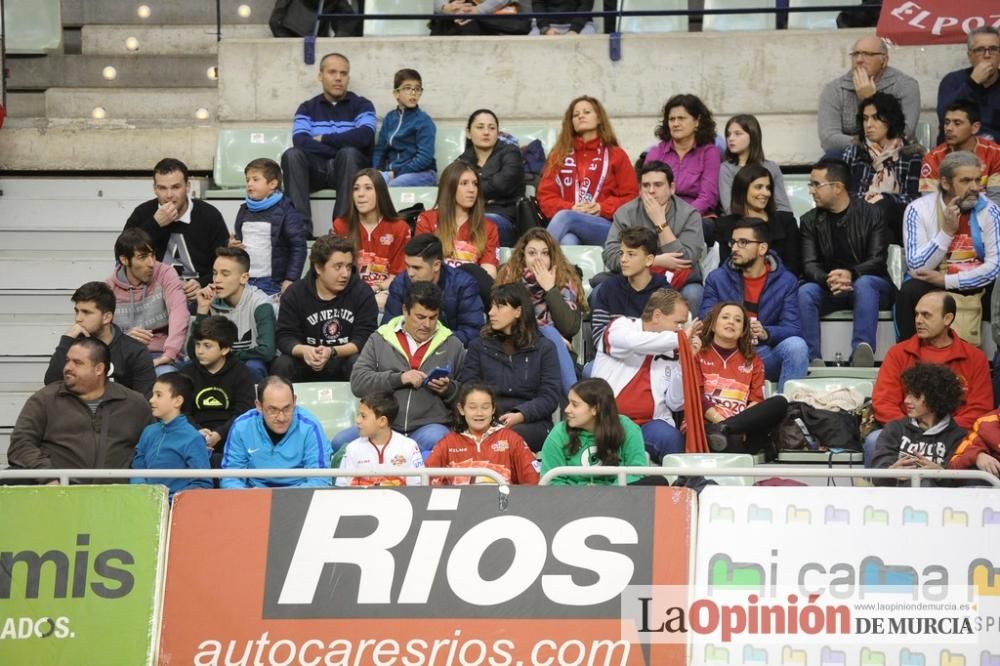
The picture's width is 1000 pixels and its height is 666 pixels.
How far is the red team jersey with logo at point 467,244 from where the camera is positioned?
38.5ft

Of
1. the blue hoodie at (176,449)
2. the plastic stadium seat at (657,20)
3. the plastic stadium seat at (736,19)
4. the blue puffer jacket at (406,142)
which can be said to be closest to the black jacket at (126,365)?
the blue hoodie at (176,449)

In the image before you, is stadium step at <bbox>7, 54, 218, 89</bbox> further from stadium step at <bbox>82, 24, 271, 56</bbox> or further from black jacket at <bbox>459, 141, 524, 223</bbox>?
black jacket at <bbox>459, 141, 524, 223</bbox>

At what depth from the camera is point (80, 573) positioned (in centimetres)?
803

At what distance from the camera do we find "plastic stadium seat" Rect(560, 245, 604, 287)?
1207 centimetres

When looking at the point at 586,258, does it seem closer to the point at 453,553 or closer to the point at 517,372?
the point at 517,372

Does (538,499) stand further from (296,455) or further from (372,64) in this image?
(372,64)

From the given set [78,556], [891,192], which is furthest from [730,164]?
[78,556]

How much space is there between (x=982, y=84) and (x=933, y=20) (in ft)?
2.04

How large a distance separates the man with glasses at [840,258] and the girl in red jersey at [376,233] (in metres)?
2.75

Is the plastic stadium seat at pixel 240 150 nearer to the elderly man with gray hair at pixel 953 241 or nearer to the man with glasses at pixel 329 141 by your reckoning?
the man with glasses at pixel 329 141

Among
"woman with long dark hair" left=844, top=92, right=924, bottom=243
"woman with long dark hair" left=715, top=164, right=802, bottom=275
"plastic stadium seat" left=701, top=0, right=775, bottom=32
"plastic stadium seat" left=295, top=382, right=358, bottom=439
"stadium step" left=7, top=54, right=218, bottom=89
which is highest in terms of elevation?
"plastic stadium seat" left=701, top=0, right=775, bottom=32

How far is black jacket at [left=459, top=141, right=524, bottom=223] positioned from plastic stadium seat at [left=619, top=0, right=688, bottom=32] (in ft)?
8.73

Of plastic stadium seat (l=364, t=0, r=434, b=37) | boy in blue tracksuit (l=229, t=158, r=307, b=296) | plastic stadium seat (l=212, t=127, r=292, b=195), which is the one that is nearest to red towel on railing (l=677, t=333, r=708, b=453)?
boy in blue tracksuit (l=229, t=158, r=307, b=296)

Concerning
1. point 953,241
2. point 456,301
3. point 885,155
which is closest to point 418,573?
point 456,301
